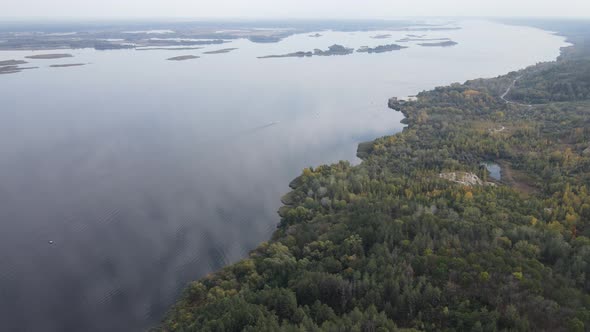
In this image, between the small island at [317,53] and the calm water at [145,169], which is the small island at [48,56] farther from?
the small island at [317,53]

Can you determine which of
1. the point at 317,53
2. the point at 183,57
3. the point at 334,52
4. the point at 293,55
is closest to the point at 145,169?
the point at 183,57

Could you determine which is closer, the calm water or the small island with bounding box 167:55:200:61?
the calm water

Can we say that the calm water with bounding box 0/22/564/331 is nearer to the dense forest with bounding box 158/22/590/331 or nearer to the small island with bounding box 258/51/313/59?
the dense forest with bounding box 158/22/590/331

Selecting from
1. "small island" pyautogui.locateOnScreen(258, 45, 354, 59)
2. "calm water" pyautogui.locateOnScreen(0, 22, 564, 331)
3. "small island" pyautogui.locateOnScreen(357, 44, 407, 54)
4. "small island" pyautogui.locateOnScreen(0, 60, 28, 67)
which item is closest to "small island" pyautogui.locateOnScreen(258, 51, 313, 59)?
"small island" pyautogui.locateOnScreen(258, 45, 354, 59)

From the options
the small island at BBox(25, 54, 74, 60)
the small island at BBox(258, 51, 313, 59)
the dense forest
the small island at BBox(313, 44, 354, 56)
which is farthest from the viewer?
the small island at BBox(313, 44, 354, 56)

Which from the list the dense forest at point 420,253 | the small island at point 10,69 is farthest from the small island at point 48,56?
the dense forest at point 420,253

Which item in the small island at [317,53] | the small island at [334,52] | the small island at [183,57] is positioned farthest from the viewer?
the small island at [334,52]
